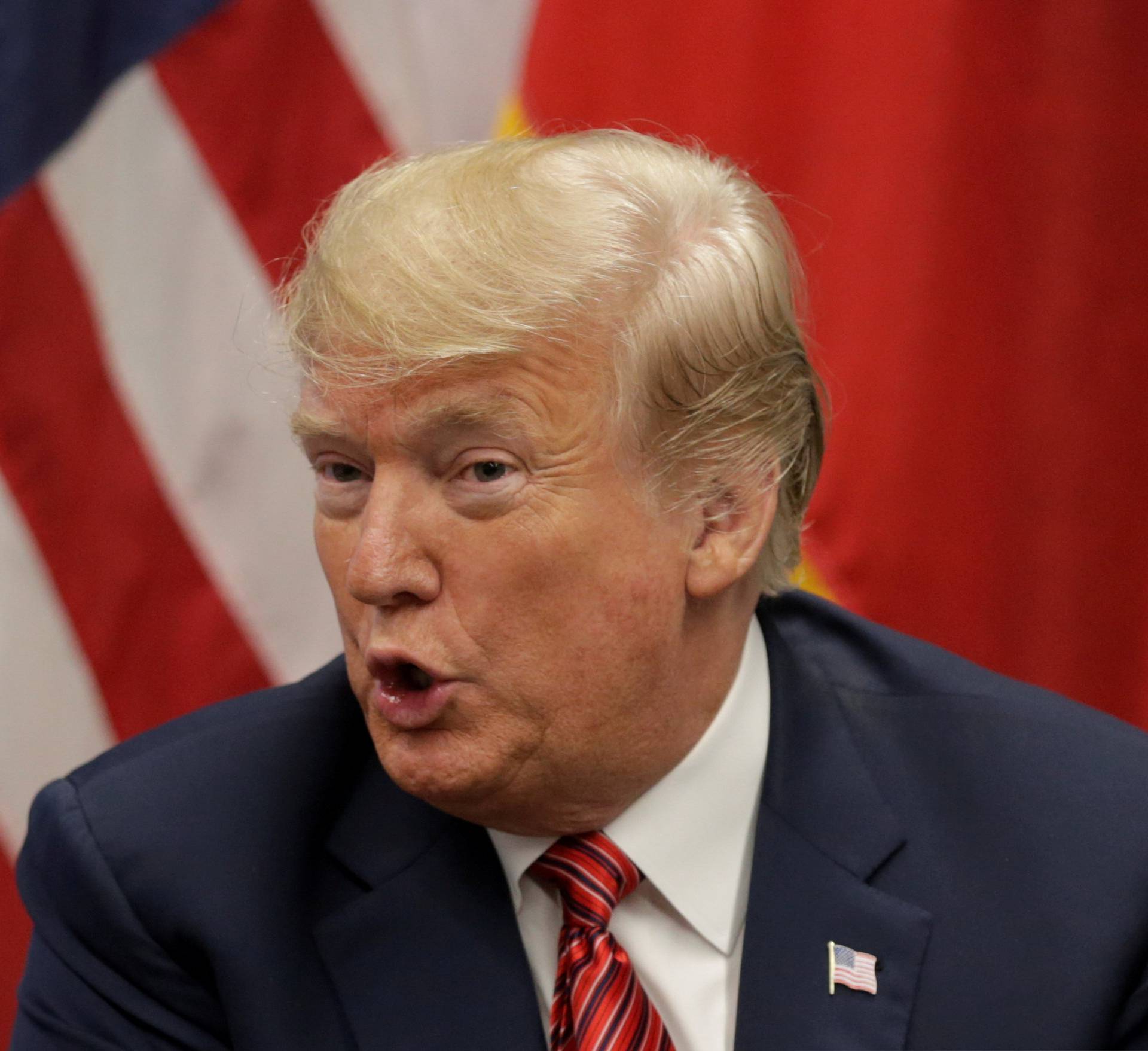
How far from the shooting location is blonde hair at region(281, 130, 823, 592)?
50.7 inches

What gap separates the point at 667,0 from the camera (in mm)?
2041

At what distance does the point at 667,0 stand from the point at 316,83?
54 cm

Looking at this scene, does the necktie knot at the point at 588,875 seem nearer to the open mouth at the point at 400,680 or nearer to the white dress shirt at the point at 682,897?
the white dress shirt at the point at 682,897

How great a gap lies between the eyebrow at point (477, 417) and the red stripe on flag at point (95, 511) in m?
1.01

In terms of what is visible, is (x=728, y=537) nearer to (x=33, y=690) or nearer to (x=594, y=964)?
(x=594, y=964)

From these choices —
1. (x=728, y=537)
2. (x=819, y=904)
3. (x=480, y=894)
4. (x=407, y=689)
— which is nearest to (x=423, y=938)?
(x=480, y=894)

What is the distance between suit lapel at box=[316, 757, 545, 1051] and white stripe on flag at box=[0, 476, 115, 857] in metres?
0.79

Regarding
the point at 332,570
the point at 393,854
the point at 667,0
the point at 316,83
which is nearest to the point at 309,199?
the point at 316,83

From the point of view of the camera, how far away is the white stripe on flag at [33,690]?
2107 millimetres

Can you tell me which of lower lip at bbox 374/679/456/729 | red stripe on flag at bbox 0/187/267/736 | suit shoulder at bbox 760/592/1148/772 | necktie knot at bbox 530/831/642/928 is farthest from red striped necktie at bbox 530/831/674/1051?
red stripe on flag at bbox 0/187/267/736

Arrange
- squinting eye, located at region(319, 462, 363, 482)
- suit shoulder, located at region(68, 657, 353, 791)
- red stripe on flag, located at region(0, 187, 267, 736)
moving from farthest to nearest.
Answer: red stripe on flag, located at region(0, 187, 267, 736), suit shoulder, located at region(68, 657, 353, 791), squinting eye, located at region(319, 462, 363, 482)

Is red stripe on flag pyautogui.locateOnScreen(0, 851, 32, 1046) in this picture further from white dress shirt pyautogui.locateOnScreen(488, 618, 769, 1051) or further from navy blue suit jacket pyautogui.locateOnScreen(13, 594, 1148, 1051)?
white dress shirt pyautogui.locateOnScreen(488, 618, 769, 1051)

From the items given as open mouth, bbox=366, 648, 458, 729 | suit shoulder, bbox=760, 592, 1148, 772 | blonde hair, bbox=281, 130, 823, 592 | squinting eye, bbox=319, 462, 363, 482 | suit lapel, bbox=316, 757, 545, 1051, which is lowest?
suit lapel, bbox=316, 757, 545, 1051

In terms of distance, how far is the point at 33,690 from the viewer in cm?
213
